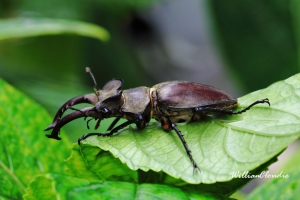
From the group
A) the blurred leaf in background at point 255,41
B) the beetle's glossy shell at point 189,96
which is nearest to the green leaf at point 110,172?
the beetle's glossy shell at point 189,96

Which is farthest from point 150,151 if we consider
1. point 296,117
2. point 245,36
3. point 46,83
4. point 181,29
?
point 181,29

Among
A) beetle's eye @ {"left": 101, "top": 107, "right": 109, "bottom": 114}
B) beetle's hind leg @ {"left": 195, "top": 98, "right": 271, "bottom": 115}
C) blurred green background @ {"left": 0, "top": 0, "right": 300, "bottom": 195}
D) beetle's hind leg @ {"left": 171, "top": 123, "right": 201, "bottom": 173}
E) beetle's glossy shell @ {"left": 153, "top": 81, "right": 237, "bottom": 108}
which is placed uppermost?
blurred green background @ {"left": 0, "top": 0, "right": 300, "bottom": 195}

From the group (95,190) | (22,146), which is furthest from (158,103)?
(95,190)

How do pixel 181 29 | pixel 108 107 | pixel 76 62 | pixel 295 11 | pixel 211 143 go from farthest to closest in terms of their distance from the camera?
pixel 181 29, pixel 76 62, pixel 295 11, pixel 108 107, pixel 211 143

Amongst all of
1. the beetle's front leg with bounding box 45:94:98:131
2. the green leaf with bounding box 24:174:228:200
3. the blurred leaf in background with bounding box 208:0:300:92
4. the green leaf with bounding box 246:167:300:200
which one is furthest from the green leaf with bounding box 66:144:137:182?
the blurred leaf in background with bounding box 208:0:300:92

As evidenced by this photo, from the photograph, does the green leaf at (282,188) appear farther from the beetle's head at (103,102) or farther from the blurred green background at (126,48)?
the blurred green background at (126,48)

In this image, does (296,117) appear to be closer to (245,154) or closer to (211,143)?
(245,154)

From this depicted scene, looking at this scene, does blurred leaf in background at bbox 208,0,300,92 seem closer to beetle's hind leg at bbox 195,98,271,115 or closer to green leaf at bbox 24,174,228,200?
beetle's hind leg at bbox 195,98,271,115
